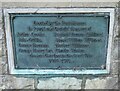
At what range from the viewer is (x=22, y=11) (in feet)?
7.57

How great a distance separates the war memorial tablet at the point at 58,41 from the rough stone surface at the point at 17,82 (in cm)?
7

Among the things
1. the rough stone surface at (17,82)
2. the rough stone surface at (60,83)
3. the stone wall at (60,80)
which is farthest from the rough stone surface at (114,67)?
the rough stone surface at (17,82)

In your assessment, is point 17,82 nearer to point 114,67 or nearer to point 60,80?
point 60,80

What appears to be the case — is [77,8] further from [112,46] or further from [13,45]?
[13,45]

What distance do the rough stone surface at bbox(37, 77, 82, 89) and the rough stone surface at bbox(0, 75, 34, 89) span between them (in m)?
0.08

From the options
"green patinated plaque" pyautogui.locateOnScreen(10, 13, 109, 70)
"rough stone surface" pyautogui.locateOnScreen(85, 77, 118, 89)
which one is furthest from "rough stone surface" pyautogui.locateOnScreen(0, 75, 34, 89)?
"rough stone surface" pyautogui.locateOnScreen(85, 77, 118, 89)

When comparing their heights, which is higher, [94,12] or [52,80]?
[94,12]

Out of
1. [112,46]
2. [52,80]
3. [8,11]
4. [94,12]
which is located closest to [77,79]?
Result: [52,80]

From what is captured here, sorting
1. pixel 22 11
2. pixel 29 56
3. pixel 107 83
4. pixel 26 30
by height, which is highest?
pixel 22 11

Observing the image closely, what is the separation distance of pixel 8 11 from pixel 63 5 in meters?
0.45

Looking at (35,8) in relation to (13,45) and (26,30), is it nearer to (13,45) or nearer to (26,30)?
(26,30)

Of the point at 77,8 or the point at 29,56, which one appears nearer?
the point at 77,8

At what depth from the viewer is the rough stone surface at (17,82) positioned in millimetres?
2523

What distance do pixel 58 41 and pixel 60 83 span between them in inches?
15.7
